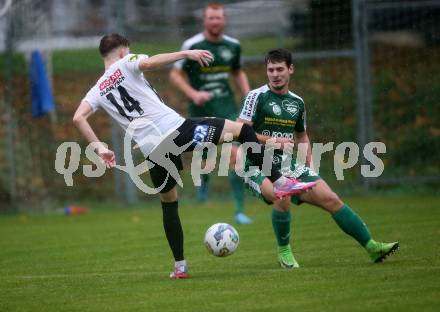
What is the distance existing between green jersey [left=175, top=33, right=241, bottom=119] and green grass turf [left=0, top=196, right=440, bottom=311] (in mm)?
1463

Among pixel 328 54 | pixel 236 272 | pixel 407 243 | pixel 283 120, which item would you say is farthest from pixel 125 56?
pixel 328 54

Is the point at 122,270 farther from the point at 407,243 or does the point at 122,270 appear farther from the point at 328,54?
the point at 328,54

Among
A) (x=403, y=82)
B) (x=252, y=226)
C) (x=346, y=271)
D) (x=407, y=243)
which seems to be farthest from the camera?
(x=403, y=82)

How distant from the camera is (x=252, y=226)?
1109 centimetres

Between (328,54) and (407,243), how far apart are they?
6408 millimetres

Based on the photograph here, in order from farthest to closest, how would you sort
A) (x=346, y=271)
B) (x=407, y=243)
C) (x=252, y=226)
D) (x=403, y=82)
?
1. (x=403, y=82)
2. (x=252, y=226)
3. (x=407, y=243)
4. (x=346, y=271)

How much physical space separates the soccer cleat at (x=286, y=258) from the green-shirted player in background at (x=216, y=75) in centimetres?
373

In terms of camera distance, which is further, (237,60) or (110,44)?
(237,60)

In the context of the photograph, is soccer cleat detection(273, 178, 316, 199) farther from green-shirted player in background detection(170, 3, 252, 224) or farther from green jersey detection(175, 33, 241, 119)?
green jersey detection(175, 33, 241, 119)

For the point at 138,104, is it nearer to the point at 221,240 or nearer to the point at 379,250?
the point at 221,240

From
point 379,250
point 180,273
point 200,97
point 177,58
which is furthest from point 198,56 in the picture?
point 200,97

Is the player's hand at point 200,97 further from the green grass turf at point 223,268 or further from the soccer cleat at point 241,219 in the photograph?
the soccer cleat at point 241,219

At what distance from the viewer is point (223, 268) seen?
309 inches

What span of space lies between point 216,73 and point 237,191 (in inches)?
62.2
